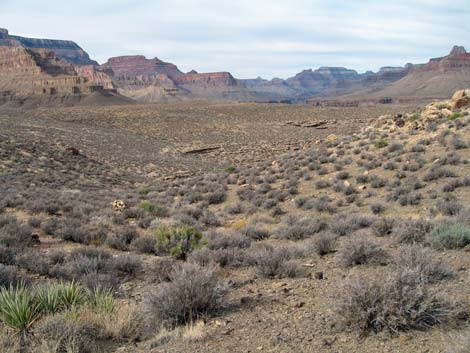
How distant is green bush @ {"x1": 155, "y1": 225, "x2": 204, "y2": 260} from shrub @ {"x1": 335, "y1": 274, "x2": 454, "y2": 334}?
4822 millimetres

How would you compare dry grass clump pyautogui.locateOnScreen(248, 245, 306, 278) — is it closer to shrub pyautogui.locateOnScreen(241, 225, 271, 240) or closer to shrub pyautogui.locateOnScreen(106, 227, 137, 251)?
shrub pyautogui.locateOnScreen(241, 225, 271, 240)

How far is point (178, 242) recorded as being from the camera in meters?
9.16

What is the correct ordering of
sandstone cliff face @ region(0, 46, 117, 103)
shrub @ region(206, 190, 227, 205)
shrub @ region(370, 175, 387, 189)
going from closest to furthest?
shrub @ region(370, 175, 387, 189) < shrub @ region(206, 190, 227, 205) < sandstone cliff face @ region(0, 46, 117, 103)

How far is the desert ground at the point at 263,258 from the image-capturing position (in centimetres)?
440

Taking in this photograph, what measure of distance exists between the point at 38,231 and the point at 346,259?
27.4 ft

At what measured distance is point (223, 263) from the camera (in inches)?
308

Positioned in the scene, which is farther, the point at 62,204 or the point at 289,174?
the point at 289,174

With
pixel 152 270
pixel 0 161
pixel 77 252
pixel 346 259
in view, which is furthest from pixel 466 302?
pixel 0 161

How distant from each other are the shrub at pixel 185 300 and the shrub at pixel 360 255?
2.44m

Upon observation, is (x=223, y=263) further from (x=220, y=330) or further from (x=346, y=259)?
(x=220, y=330)

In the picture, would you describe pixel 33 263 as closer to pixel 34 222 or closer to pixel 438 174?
pixel 34 222

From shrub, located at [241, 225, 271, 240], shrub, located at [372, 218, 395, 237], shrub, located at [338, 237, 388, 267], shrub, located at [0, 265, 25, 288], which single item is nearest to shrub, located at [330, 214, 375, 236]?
shrub, located at [372, 218, 395, 237]

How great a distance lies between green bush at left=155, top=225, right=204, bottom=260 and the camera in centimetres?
882

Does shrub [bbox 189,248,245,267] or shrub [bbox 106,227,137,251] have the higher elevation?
shrub [bbox 189,248,245,267]
